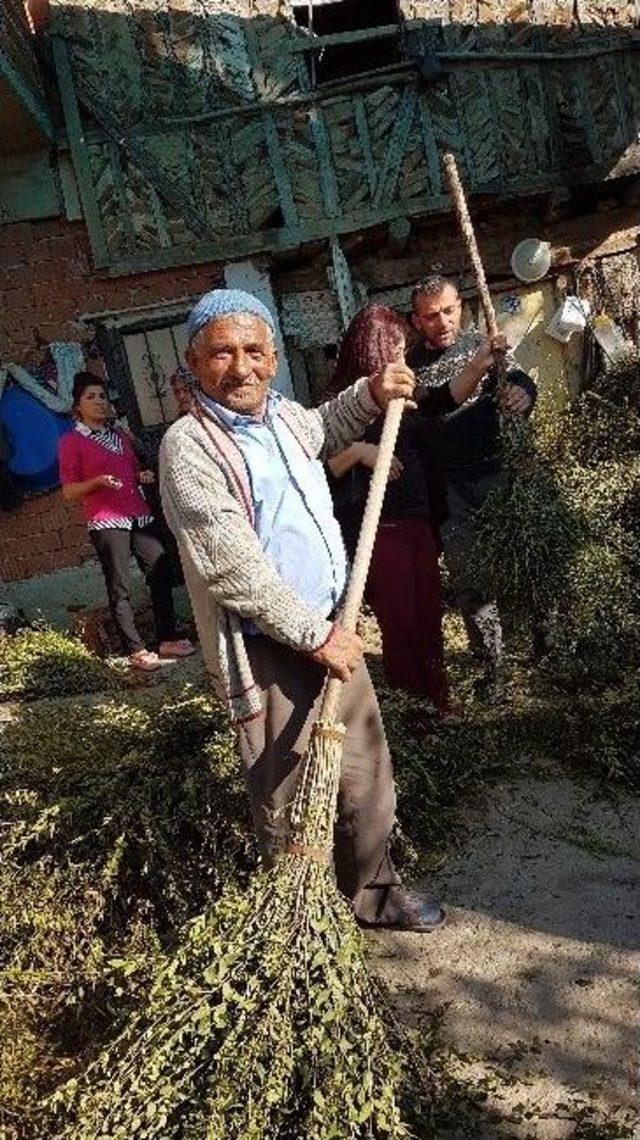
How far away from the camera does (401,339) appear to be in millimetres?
3527

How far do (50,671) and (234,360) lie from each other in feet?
12.6

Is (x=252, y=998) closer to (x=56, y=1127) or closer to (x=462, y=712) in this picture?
(x=56, y=1127)

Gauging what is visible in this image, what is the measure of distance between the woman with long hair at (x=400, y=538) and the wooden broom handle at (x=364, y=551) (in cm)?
74

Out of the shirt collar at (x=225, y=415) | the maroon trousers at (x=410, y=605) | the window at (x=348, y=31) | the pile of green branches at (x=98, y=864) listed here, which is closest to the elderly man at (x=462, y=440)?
the maroon trousers at (x=410, y=605)

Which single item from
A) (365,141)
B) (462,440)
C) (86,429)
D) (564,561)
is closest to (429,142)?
(365,141)

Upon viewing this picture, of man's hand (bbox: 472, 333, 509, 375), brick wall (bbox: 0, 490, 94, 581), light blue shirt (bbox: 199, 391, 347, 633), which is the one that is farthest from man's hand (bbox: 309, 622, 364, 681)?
brick wall (bbox: 0, 490, 94, 581)

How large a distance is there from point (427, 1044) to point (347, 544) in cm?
190

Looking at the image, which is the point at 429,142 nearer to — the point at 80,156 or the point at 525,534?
the point at 80,156

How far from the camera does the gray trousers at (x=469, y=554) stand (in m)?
4.15

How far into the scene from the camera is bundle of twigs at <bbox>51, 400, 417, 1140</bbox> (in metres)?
1.88

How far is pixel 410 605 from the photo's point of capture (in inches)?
153

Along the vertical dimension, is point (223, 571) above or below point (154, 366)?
below

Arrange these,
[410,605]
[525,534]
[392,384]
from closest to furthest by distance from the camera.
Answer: [392,384] → [525,534] → [410,605]

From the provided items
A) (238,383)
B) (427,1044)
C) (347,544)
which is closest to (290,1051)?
(427,1044)
